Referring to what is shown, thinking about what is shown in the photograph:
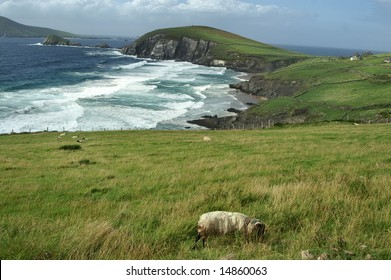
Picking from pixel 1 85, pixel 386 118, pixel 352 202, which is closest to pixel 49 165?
pixel 352 202

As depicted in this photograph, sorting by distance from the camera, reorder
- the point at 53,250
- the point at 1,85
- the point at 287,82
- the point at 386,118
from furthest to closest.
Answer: the point at 287,82 → the point at 1,85 → the point at 386,118 → the point at 53,250

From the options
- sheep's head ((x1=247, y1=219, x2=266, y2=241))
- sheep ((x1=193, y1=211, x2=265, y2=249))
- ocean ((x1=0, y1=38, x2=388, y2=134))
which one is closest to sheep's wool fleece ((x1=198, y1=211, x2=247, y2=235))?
sheep ((x1=193, y1=211, x2=265, y2=249))

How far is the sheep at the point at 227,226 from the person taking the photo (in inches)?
288

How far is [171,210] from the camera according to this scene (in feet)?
30.2

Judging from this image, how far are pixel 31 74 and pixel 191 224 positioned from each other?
13052 cm

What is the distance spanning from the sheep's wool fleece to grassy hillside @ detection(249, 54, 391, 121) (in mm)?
58289

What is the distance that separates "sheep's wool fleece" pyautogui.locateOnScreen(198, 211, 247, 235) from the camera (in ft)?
24.6

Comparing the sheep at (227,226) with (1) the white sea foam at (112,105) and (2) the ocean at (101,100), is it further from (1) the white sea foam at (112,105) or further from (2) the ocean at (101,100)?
(1) the white sea foam at (112,105)

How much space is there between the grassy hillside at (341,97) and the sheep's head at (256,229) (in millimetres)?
58227

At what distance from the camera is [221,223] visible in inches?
298

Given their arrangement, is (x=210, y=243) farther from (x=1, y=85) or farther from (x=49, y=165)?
(x=1, y=85)

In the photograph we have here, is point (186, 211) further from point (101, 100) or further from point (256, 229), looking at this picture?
point (101, 100)

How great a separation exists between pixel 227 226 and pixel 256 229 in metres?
0.62

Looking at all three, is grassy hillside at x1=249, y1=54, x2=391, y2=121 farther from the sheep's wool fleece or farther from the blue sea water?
the sheep's wool fleece
